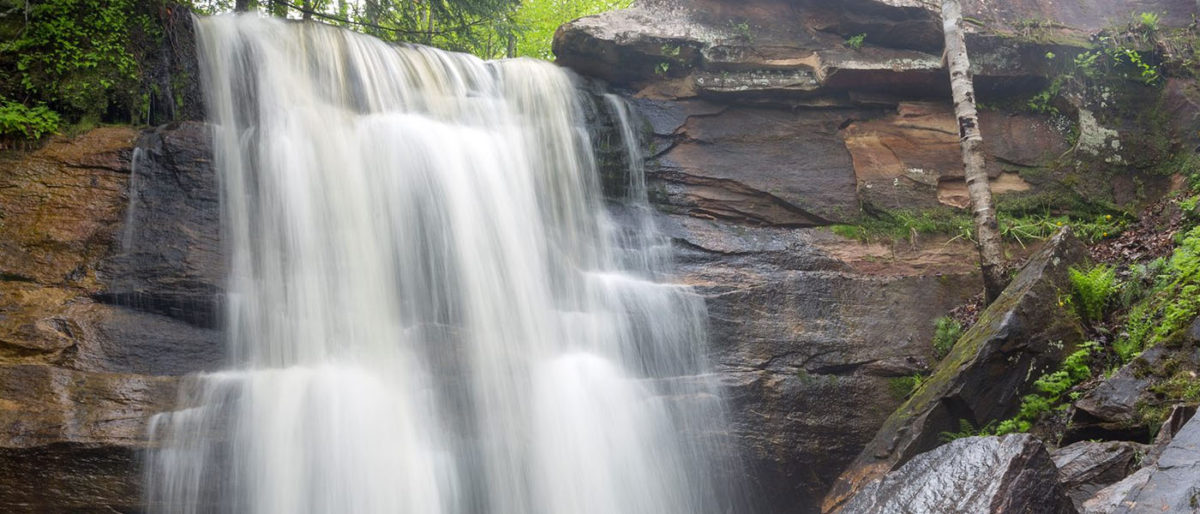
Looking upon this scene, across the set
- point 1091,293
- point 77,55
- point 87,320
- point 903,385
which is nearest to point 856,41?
point 1091,293

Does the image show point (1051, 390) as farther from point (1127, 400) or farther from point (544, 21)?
point (544, 21)

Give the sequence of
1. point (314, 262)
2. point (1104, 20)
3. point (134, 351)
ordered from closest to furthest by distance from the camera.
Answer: point (134, 351)
point (314, 262)
point (1104, 20)

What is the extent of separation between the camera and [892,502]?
4859 millimetres

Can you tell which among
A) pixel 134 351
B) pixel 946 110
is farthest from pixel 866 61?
pixel 134 351

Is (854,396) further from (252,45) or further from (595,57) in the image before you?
(252,45)

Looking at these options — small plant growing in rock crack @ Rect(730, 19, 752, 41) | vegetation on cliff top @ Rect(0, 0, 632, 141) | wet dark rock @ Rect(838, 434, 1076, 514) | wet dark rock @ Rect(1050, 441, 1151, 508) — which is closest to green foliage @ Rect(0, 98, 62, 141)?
vegetation on cliff top @ Rect(0, 0, 632, 141)

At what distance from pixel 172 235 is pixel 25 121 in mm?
1632

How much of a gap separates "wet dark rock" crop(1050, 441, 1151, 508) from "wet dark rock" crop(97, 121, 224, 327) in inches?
255

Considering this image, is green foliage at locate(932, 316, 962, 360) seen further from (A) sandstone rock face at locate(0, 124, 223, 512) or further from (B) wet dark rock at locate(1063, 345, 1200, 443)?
(A) sandstone rock face at locate(0, 124, 223, 512)

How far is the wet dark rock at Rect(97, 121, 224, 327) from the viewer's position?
255 inches

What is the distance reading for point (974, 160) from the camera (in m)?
8.03

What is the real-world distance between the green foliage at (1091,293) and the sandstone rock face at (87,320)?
736 cm

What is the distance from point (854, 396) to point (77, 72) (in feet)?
26.3

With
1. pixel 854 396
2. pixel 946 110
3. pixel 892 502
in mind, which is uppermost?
pixel 946 110
